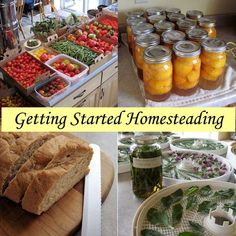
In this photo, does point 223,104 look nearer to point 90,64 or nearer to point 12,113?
point 90,64

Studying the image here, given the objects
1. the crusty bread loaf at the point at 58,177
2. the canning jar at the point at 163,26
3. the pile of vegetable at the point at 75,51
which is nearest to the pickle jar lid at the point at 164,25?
the canning jar at the point at 163,26

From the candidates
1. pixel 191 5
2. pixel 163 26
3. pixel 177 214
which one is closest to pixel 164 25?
pixel 163 26

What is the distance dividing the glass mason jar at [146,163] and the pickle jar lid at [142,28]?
0.28 metres

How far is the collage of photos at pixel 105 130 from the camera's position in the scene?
613 mm

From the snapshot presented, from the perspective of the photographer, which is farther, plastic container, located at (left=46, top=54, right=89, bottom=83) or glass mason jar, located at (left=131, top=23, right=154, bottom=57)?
glass mason jar, located at (left=131, top=23, right=154, bottom=57)

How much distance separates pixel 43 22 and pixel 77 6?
0.24ft

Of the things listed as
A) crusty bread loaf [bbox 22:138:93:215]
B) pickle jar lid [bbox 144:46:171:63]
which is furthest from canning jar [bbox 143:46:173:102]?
crusty bread loaf [bbox 22:138:93:215]

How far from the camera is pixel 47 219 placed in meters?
0.69

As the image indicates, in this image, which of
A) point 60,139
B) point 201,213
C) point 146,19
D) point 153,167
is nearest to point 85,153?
point 60,139

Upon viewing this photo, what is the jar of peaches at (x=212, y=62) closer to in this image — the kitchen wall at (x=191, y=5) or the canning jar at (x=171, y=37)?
the canning jar at (x=171, y=37)

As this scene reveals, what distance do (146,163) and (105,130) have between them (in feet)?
0.36

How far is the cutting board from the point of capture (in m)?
0.67

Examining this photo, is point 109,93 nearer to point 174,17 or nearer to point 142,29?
point 142,29

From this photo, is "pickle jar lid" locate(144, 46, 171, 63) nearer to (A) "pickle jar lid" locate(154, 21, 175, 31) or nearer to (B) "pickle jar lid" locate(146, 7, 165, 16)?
(A) "pickle jar lid" locate(154, 21, 175, 31)
